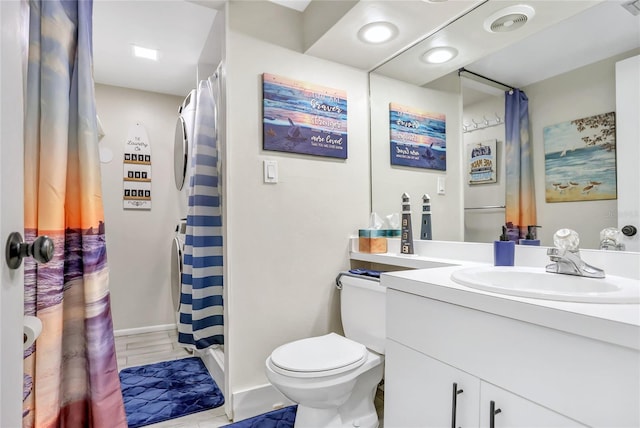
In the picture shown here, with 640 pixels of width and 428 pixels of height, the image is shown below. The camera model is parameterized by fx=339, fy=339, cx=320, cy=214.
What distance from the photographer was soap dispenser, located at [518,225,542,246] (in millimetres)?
1365

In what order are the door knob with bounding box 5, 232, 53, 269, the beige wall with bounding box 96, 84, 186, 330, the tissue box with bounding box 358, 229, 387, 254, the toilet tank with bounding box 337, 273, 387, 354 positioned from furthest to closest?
the beige wall with bounding box 96, 84, 186, 330, the tissue box with bounding box 358, 229, 387, 254, the toilet tank with bounding box 337, 273, 387, 354, the door knob with bounding box 5, 232, 53, 269

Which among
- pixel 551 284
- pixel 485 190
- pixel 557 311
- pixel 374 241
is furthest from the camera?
pixel 374 241

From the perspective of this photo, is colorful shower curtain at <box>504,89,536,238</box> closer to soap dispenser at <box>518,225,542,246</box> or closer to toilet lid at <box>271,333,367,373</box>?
soap dispenser at <box>518,225,542,246</box>

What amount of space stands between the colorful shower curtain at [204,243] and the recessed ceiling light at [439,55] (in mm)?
1312

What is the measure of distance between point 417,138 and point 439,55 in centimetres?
47

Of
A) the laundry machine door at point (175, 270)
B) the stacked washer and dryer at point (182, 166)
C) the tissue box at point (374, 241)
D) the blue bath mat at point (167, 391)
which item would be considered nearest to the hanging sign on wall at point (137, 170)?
the stacked washer and dryer at point (182, 166)

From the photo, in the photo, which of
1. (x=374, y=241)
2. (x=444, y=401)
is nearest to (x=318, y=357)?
(x=444, y=401)

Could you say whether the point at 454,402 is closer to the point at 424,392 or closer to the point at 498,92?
the point at 424,392

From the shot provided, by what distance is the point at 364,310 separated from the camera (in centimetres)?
176

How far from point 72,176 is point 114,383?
29.3 inches

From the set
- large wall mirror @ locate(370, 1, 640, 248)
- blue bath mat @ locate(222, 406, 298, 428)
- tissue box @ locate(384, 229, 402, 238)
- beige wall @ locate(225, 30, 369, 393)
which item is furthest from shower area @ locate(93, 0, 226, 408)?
large wall mirror @ locate(370, 1, 640, 248)

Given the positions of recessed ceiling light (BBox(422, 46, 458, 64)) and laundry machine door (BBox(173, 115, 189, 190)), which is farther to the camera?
laundry machine door (BBox(173, 115, 189, 190))

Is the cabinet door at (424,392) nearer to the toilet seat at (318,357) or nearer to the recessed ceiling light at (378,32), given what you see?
the toilet seat at (318,357)

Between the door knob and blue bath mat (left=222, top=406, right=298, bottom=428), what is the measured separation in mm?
1445
